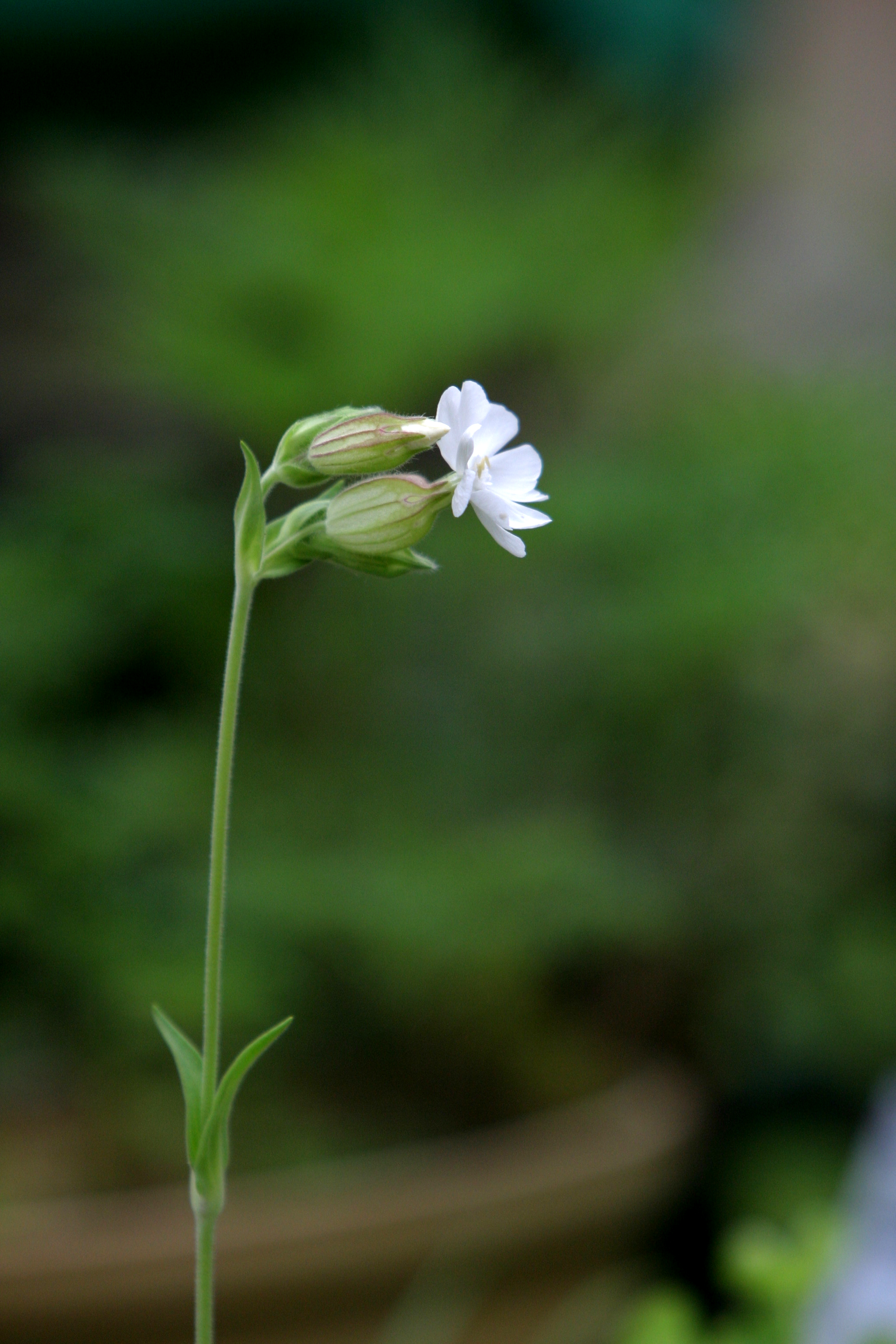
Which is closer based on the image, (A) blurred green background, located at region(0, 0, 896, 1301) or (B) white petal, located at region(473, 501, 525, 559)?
(B) white petal, located at region(473, 501, 525, 559)

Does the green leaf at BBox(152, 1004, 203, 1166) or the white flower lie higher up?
the white flower

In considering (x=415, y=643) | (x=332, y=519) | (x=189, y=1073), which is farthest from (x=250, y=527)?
(x=415, y=643)

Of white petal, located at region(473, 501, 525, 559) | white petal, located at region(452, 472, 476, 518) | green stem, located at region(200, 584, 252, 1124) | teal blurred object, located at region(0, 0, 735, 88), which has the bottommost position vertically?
green stem, located at region(200, 584, 252, 1124)

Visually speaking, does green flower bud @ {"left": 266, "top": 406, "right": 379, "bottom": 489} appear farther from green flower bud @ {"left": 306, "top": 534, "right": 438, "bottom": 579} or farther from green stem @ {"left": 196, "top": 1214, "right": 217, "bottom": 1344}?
green stem @ {"left": 196, "top": 1214, "right": 217, "bottom": 1344}

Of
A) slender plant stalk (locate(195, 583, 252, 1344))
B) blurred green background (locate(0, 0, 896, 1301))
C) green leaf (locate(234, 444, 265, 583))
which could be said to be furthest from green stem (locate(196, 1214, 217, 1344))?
blurred green background (locate(0, 0, 896, 1301))

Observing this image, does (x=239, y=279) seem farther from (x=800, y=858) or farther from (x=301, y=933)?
(x=800, y=858)

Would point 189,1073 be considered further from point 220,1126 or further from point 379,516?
point 379,516

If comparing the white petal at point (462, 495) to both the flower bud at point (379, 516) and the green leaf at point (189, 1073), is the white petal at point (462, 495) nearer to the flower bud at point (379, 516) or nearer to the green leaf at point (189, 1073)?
the flower bud at point (379, 516)

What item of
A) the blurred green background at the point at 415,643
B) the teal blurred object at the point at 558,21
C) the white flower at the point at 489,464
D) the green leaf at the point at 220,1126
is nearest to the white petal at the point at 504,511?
the white flower at the point at 489,464
